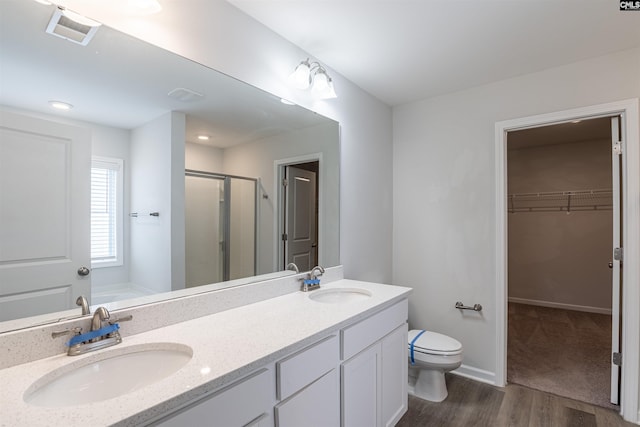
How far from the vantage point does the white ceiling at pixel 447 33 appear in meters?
1.61

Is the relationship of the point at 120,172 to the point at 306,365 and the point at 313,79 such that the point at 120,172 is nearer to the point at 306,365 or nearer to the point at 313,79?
the point at 306,365

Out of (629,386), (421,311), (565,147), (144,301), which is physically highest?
(565,147)

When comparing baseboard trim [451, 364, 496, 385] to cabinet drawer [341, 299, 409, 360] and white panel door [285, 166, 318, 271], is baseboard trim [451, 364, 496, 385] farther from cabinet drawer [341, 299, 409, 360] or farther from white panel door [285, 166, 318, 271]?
white panel door [285, 166, 318, 271]

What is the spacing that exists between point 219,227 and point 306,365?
819mm

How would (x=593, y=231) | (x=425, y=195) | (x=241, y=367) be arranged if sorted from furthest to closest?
(x=593, y=231), (x=425, y=195), (x=241, y=367)

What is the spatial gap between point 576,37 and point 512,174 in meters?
3.19

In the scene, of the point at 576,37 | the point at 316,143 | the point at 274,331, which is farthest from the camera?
the point at 316,143

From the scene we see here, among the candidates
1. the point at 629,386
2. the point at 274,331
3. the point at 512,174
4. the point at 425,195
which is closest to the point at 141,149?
the point at 274,331

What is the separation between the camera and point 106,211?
47.1 inches

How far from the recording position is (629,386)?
197 cm

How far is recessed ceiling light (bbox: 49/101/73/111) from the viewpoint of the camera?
107cm

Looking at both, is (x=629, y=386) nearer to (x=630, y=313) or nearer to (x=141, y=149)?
(x=630, y=313)

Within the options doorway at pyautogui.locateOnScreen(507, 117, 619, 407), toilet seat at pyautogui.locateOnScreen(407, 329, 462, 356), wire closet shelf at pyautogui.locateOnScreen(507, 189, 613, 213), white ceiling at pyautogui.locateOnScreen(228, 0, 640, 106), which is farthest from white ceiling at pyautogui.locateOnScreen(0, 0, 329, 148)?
wire closet shelf at pyautogui.locateOnScreen(507, 189, 613, 213)

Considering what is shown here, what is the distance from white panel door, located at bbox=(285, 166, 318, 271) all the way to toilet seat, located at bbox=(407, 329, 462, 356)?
98 cm
